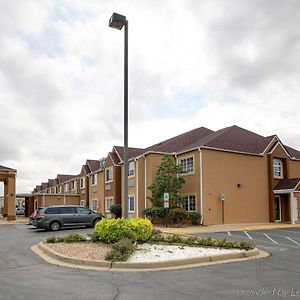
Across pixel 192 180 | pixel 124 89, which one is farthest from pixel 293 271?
pixel 192 180

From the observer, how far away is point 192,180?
1151 inches

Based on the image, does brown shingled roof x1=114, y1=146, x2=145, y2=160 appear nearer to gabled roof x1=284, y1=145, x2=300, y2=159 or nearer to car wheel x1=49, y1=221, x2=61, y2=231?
car wheel x1=49, y1=221, x2=61, y2=231

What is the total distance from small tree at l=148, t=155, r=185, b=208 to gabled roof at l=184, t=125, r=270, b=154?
2.25 m

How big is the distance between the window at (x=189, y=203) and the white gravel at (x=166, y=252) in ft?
50.9

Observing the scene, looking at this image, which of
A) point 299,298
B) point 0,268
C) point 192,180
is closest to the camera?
point 299,298

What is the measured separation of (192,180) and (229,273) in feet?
64.7

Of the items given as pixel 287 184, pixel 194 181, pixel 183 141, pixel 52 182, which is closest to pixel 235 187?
pixel 194 181

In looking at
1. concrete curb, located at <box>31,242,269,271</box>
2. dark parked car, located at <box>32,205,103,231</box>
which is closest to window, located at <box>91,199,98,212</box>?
dark parked car, located at <box>32,205,103,231</box>

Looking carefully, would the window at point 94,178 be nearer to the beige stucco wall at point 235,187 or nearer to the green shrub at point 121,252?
the beige stucco wall at point 235,187

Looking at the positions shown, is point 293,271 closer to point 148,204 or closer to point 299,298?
point 299,298

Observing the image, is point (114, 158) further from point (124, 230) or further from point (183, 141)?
point (124, 230)

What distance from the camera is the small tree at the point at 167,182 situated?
28812 mm

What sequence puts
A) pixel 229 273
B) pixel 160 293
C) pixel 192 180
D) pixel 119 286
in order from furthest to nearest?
pixel 192 180, pixel 229 273, pixel 119 286, pixel 160 293

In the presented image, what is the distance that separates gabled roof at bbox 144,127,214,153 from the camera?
33062mm
